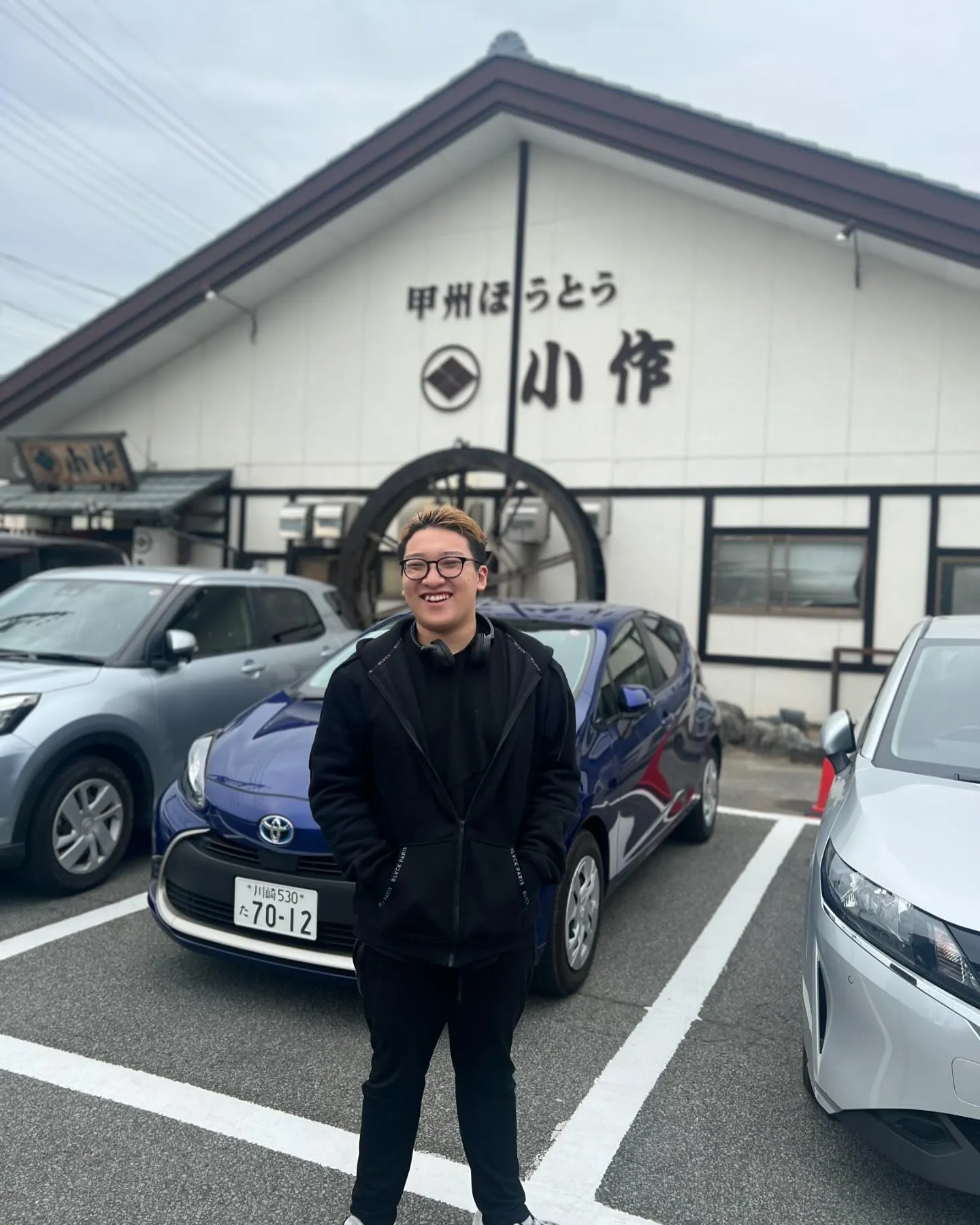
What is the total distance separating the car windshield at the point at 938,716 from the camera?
2992mm

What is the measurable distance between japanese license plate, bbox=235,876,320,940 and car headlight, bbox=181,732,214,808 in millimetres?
452

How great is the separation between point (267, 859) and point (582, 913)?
1.23m

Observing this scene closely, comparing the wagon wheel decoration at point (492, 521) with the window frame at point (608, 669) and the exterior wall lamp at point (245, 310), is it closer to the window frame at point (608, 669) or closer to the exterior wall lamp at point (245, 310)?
the exterior wall lamp at point (245, 310)

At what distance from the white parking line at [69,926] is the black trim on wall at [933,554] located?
25.6 feet

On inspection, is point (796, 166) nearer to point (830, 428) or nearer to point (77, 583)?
point (830, 428)

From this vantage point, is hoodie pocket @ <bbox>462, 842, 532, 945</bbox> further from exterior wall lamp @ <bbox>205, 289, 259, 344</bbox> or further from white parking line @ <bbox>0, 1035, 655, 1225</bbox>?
exterior wall lamp @ <bbox>205, 289, 259, 344</bbox>


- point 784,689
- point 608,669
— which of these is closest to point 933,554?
point 784,689

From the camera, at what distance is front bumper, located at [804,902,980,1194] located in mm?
2057

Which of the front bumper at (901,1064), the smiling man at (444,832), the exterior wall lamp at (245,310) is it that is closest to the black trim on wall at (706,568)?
the exterior wall lamp at (245,310)

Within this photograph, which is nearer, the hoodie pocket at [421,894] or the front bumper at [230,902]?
the hoodie pocket at [421,894]

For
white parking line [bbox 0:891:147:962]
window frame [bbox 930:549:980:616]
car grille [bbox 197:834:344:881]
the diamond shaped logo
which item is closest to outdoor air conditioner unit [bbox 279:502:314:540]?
the diamond shaped logo

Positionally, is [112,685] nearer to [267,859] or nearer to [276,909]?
[267,859]

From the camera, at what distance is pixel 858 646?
31.3ft

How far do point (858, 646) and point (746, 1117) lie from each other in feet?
24.6
